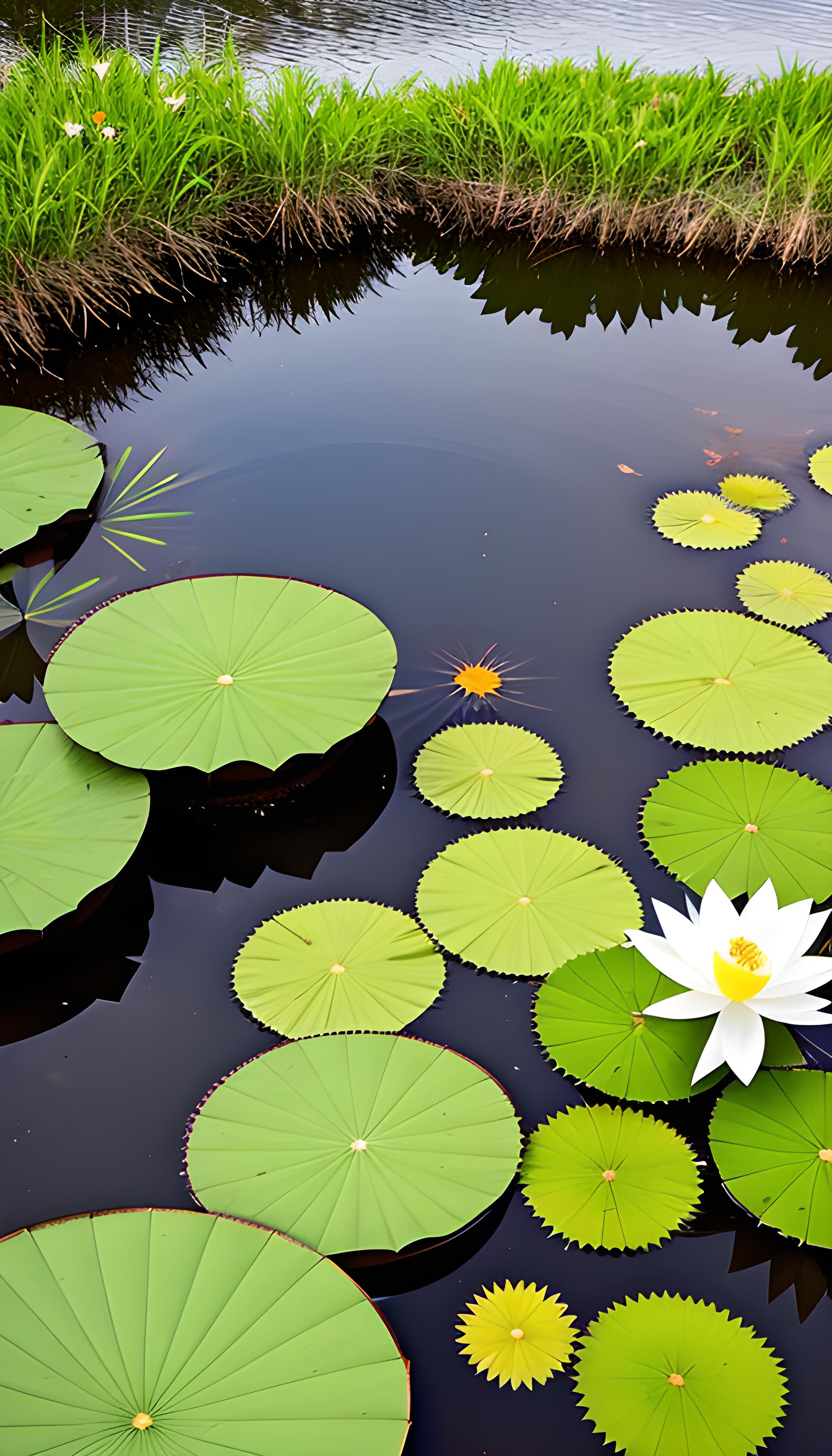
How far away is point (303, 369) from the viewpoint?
3248mm

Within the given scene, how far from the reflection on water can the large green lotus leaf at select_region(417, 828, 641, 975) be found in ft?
15.1

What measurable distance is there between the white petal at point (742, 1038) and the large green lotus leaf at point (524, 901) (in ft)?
0.70

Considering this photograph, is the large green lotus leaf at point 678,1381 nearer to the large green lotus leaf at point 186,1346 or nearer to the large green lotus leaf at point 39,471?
the large green lotus leaf at point 186,1346

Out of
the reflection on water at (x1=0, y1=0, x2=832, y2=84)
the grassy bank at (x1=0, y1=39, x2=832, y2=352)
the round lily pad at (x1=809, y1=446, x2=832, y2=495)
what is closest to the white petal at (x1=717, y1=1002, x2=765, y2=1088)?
the round lily pad at (x1=809, y1=446, x2=832, y2=495)

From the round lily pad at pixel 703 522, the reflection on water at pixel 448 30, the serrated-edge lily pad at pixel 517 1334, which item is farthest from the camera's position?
the reflection on water at pixel 448 30

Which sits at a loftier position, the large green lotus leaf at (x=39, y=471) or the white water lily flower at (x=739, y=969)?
the large green lotus leaf at (x=39, y=471)

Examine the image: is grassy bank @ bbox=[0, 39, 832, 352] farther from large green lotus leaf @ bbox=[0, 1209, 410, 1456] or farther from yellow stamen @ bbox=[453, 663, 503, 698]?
large green lotus leaf @ bbox=[0, 1209, 410, 1456]

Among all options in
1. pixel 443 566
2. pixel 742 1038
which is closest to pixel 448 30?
pixel 443 566

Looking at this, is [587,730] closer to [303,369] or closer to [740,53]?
[303,369]

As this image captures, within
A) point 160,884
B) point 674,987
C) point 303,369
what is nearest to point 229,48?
point 303,369

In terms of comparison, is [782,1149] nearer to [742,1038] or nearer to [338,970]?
[742,1038]

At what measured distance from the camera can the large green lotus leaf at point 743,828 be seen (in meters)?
1.68

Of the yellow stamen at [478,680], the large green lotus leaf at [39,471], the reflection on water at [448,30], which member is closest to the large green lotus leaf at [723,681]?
the yellow stamen at [478,680]

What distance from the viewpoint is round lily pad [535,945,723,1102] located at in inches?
55.3
